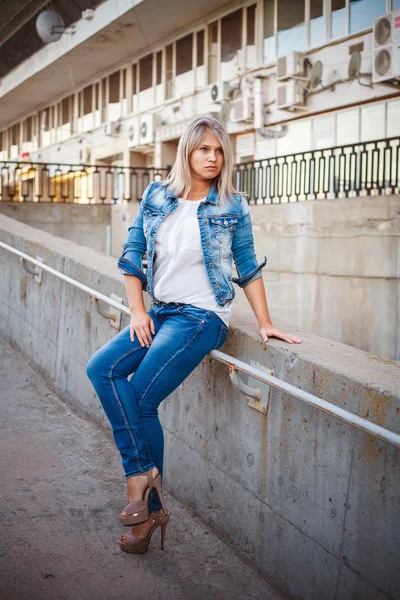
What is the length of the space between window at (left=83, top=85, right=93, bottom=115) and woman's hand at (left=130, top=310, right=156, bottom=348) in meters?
27.3

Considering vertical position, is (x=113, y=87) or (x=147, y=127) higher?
(x=113, y=87)

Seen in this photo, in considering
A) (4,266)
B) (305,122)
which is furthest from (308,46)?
(4,266)

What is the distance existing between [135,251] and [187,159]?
0.55 m

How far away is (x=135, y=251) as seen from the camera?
3.68 meters

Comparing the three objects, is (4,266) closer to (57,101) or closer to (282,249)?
Result: (282,249)

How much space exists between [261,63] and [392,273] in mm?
9433

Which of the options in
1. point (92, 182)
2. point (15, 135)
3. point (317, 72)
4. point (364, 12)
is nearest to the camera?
point (364, 12)

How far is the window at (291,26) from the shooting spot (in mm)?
17656

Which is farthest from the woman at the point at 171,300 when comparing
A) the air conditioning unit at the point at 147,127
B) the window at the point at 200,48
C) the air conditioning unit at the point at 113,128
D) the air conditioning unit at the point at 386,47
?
the air conditioning unit at the point at 113,128

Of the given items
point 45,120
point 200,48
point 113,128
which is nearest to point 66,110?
point 45,120

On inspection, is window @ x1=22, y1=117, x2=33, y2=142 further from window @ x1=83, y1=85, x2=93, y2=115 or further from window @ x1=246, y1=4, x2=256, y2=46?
window @ x1=246, y1=4, x2=256, y2=46

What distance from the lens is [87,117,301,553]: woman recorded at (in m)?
3.36

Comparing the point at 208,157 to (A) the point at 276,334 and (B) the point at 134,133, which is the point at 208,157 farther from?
(B) the point at 134,133

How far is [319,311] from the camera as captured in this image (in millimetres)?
13492
